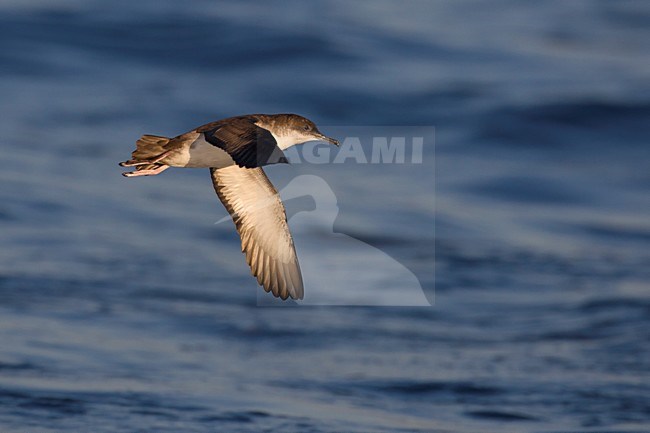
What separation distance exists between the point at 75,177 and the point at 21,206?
160 centimetres

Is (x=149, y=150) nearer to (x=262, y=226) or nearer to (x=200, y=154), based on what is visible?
(x=200, y=154)

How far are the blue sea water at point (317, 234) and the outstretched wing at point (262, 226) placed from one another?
5.52 metres

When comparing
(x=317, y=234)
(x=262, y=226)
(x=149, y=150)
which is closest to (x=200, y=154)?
(x=149, y=150)

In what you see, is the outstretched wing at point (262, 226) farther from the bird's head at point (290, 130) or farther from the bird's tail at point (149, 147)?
the bird's tail at point (149, 147)

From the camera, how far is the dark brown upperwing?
646 cm

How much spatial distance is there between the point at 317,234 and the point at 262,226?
439 inches

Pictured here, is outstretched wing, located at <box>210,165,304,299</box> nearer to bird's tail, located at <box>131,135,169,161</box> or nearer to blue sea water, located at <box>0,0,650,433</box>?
bird's tail, located at <box>131,135,169,161</box>

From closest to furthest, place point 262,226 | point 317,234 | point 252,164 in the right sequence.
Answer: point 252,164, point 262,226, point 317,234

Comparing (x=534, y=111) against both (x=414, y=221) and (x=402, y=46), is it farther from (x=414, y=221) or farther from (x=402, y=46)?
(x=414, y=221)

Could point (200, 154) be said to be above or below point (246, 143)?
above

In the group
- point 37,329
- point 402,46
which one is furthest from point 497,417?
point 402,46

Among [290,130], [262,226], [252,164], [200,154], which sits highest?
[290,130]

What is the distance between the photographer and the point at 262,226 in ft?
28.2

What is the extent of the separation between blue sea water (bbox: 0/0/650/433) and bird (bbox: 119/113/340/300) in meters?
5.56
